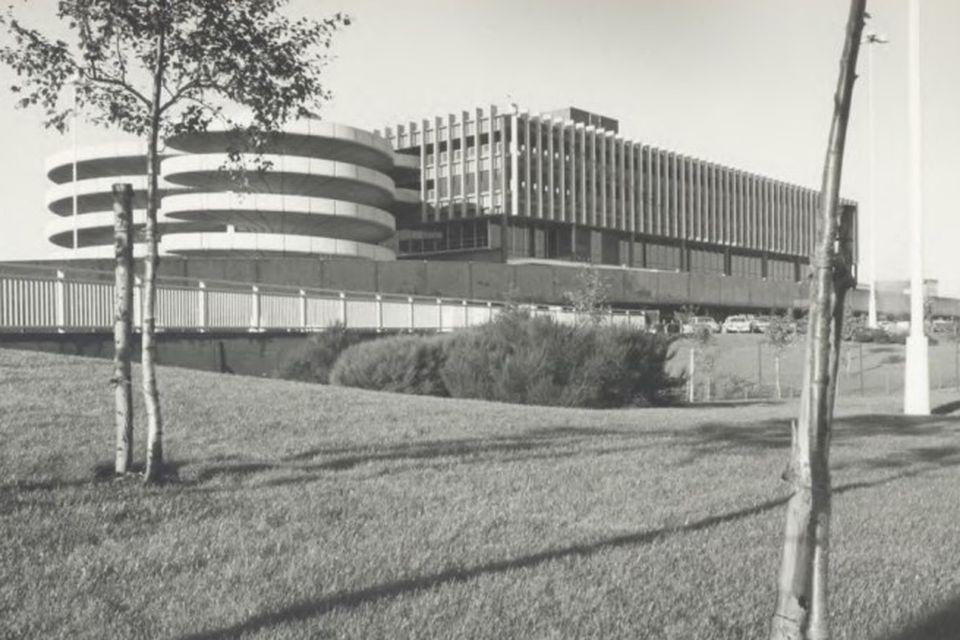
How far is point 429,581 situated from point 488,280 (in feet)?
154

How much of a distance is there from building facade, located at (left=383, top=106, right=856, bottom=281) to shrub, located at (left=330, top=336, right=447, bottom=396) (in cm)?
6062

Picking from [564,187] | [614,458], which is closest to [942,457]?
[614,458]

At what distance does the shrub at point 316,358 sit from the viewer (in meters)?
23.2

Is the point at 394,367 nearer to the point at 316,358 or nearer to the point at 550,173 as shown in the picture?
the point at 316,358

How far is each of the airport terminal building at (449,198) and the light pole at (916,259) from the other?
133 feet

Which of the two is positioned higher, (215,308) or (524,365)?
(215,308)

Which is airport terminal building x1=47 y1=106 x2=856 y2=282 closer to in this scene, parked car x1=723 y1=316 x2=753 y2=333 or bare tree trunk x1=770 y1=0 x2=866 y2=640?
parked car x1=723 y1=316 x2=753 y2=333

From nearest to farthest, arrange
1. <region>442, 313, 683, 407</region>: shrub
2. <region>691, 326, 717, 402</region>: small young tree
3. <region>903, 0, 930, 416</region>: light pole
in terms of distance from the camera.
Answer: <region>903, 0, 930, 416</region>: light pole < <region>442, 313, 683, 407</region>: shrub < <region>691, 326, 717, 402</region>: small young tree

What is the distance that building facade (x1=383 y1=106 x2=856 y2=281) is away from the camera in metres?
82.6

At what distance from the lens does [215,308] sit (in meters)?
23.4

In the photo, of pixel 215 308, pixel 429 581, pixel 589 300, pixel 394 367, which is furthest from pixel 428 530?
pixel 589 300

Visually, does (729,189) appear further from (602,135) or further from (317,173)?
(317,173)

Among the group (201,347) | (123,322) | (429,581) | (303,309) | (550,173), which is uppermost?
(550,173)

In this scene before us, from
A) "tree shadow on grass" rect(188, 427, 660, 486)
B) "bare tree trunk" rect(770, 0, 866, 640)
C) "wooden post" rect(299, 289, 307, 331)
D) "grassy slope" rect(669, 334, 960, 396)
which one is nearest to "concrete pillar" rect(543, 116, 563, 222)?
"grassy slope" rect(669, 334, 960, 396)
